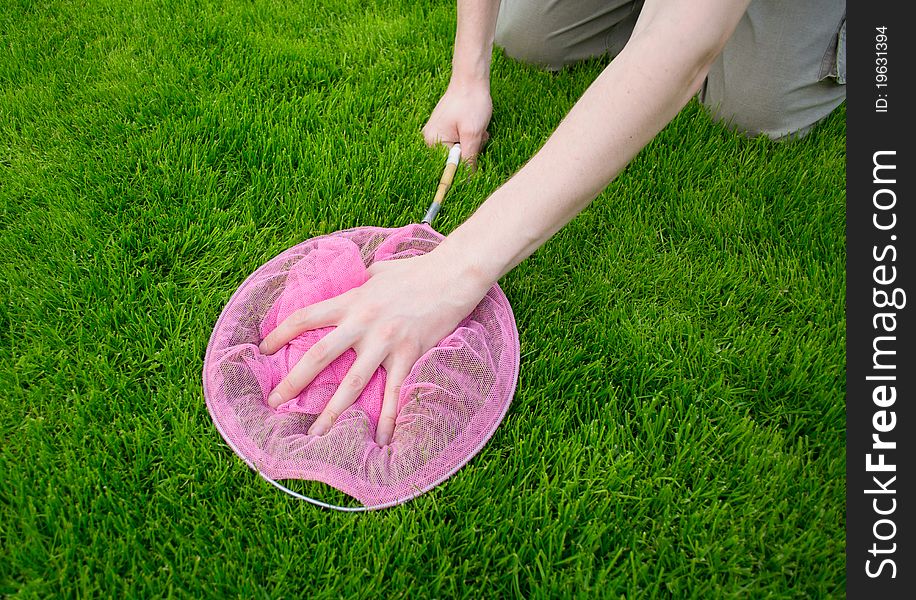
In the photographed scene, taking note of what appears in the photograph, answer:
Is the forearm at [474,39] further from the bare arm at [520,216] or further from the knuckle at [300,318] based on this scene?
the knuckle at [300,318]

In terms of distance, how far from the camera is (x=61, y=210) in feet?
5.73

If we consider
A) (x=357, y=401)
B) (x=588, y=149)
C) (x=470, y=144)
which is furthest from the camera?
(x=470, y=144)

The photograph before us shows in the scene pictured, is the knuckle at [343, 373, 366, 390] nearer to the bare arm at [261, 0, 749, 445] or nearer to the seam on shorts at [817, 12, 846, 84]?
the bare arm at [261, 0, 749, 445]

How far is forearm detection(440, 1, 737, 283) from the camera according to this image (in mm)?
1196

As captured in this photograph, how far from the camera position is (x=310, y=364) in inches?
51.6

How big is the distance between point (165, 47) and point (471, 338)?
5.55 feet

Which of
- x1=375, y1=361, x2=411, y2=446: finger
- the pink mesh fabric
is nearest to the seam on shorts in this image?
the pink mesh fabric

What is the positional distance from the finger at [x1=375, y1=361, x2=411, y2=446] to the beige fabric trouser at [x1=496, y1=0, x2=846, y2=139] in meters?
1.49

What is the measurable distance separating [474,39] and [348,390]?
1209 millimetres

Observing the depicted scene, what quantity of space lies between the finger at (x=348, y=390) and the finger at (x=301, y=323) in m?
0.11

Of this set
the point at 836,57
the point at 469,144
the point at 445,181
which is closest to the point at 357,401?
the point at 445,181

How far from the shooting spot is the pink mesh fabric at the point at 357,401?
1.26m

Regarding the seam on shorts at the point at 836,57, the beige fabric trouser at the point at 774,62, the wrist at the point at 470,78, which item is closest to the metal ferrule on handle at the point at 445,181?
the wrist at the point at 470,78

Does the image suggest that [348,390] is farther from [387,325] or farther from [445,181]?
[445,181]
